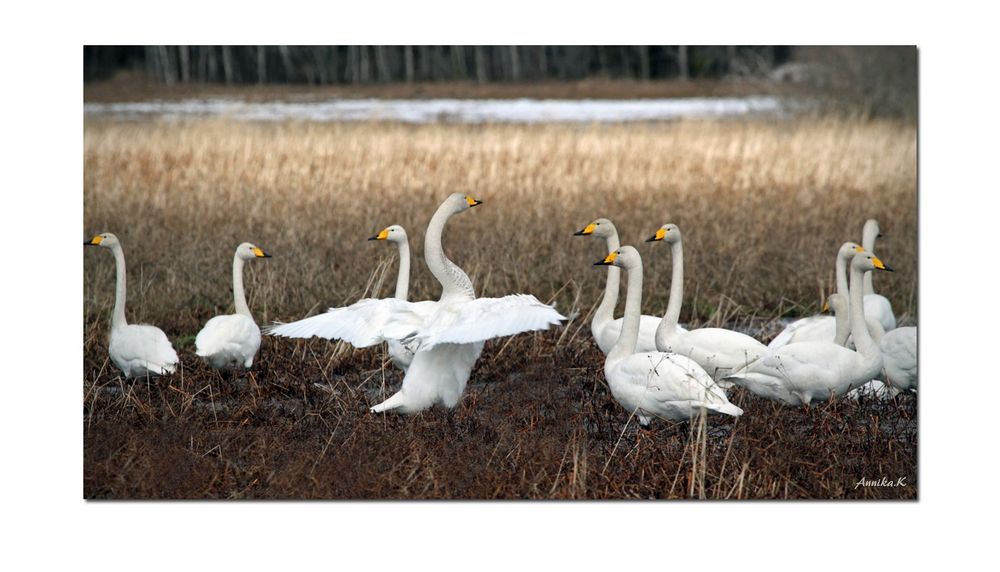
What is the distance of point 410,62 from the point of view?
20.3 feet

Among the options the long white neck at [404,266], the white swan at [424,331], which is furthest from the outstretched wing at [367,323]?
the long white neck at [404,266]

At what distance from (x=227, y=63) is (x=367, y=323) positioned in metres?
1.57

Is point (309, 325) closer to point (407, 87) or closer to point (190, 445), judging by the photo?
point (190, 445)

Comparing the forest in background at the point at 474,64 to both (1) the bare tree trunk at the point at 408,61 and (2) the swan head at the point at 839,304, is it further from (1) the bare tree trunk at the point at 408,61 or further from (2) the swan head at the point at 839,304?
(2) the swan head at the point at 839,304

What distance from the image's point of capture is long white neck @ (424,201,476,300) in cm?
579

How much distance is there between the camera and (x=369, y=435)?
5.51 metres

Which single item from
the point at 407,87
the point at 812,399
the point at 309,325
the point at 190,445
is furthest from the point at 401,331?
the point at 812,399

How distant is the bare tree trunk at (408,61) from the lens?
6030mm

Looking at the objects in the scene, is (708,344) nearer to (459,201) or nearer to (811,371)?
(811,371)

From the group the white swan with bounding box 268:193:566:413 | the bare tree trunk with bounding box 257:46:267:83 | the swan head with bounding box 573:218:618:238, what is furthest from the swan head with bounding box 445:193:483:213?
the bare tree trunk with bounding box 257:46:267:83

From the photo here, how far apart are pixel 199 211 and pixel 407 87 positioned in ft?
5.52

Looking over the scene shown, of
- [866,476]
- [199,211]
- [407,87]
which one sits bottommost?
A: [866,476]

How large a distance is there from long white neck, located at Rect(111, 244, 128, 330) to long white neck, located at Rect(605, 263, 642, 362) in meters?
2.50

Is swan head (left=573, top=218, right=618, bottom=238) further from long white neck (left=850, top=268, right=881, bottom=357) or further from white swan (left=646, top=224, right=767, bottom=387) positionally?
long white neck (left=850, top=268, right=881, bottom=357)
